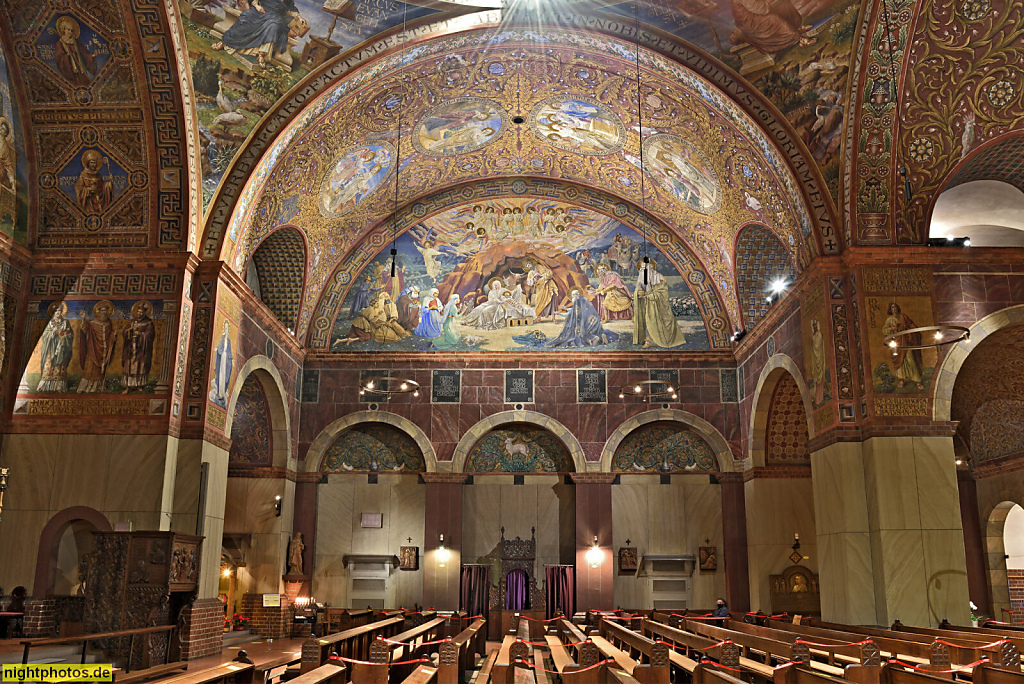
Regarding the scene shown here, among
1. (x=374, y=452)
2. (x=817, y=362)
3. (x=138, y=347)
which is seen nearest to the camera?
(x=138, y=347)

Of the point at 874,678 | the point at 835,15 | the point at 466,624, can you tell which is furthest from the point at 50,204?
the point at 874,678

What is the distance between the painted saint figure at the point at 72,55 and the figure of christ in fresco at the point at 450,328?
36.3ft

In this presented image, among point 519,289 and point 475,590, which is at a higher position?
point 519,289

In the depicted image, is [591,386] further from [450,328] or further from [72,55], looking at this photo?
[72,55]

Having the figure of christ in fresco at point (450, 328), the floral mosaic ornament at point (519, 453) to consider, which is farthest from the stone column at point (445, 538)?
the figure of christ in fresco at point (450, 328)

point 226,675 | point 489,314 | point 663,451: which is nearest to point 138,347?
point 226,675

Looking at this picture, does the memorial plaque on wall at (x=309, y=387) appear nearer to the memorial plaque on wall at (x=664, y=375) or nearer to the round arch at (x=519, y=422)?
the round arch at (x=519, y=422)

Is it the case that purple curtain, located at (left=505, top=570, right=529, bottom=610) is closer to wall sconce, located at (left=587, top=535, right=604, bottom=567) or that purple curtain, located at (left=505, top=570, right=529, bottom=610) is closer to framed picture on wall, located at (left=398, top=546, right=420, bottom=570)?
wall sconce, located at (left=587, top=535, right=604, bottom=567)

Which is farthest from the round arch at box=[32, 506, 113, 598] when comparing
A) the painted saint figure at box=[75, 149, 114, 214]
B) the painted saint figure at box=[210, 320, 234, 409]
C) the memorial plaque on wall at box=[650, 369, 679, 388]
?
the memorial plaque on wall at box=[650, 369, 679, 388]

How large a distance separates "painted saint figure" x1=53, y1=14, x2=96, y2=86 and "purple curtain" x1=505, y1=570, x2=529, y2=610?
A: 15.0 metres

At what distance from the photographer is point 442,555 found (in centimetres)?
2242

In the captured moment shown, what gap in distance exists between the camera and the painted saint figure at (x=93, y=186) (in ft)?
53.3

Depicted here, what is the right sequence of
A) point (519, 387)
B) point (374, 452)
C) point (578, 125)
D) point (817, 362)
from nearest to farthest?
point (817, 362) → point (578, 125) → point (519, 387) → point (374, 452)

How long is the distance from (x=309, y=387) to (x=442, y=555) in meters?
5.77
